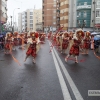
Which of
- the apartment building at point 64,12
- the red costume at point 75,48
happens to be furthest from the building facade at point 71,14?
the red costume at point 75,48

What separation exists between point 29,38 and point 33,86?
18.8 ft

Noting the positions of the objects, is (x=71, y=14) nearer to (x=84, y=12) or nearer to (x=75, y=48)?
(x=84, y=12)

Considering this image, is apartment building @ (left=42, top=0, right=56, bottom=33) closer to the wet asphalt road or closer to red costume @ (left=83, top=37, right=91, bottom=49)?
red costume @ (left=83, top=37, right=91, bottom=49)

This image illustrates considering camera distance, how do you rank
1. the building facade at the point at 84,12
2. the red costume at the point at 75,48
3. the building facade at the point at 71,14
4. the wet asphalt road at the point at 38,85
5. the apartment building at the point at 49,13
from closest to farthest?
the wet asphalt road at the point at 38,85
the red costume at the point at 75,48
the building facade at the point at 84,12
the building facade at the point at 71,14
the apartment building at the point at 49,13

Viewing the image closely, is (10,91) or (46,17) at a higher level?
(46,17)

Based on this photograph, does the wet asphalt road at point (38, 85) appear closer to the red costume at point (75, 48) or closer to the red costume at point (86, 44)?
the red costume at point (75, 48)

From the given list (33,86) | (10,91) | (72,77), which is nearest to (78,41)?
(72,77)

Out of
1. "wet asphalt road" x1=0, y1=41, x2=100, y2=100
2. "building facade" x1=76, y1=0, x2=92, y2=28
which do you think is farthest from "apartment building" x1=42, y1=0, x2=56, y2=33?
"wet asphalt road" x1=0, y1=41, x2=100, y2=100

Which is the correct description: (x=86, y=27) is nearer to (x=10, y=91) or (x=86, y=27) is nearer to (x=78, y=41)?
(x=78, y=41)

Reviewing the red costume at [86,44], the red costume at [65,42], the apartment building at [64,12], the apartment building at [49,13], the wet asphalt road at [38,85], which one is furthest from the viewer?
the apartment building at [49,13]

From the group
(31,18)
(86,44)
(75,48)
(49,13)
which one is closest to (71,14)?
(49,13)

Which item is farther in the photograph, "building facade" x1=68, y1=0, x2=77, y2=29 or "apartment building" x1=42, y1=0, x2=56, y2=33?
"apartment building" x1=42, y1=0, x2=56, y2=33

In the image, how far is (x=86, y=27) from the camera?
6175 cm

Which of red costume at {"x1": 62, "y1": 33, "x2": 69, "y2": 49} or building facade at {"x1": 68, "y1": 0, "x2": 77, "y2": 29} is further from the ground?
building facade at {"x1": 68, "y1": 0, "x2": 77, "y2": 29}
